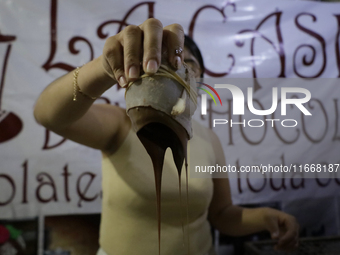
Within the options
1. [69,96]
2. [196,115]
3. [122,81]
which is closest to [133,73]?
[122,81]

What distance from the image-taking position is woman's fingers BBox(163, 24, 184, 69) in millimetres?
458

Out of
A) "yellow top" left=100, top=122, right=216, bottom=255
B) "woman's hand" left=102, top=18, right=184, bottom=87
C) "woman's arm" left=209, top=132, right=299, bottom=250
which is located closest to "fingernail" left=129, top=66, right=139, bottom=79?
"woman's hand" left=102, top=18, right=184, bottom=87

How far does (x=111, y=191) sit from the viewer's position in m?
0.85

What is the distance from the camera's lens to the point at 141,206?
31.3 inches

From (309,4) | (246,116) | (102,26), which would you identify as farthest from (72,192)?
(309,4)

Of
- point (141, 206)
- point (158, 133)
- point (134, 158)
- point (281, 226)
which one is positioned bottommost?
point (281, 226)

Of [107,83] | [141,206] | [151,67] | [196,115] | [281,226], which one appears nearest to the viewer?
[151,67]

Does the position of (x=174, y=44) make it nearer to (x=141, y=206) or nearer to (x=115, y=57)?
(x=115, y=57)

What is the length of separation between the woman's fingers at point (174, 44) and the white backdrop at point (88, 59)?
87 centimetres

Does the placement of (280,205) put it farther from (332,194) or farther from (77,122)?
(77,122)

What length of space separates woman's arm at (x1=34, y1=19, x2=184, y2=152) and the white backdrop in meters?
0.51

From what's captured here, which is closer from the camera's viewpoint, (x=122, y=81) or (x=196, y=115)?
(x=122, y=81)

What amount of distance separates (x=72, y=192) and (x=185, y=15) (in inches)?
42.6

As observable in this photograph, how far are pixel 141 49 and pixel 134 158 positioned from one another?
42 cm
